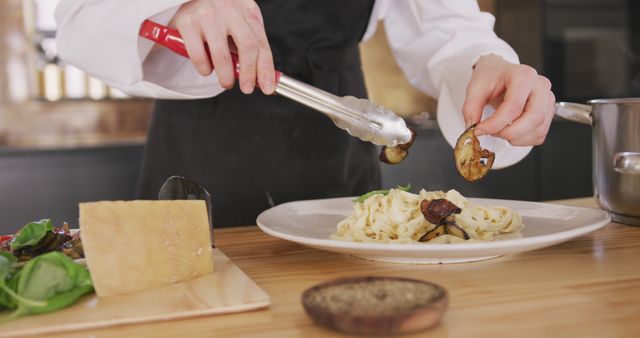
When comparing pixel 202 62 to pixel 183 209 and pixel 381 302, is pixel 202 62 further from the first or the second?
pixel 381 302

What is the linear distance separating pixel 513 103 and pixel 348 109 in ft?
0.87

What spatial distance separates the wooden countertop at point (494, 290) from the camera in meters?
0.62

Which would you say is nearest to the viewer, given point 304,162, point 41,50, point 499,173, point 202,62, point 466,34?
point 202,62

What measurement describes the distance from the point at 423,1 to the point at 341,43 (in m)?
0.20

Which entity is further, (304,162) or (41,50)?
(41,50)

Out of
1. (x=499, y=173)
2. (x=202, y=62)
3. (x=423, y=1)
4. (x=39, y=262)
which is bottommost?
(x=499, y=173)

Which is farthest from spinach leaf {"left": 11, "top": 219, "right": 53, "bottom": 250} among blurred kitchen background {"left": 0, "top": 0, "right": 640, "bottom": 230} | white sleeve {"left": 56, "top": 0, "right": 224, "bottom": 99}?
blurred kitchen background {"left": 0, "top": 0, "right": 640, "bottom": 230}

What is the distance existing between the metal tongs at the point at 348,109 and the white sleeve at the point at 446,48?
15.5 inches

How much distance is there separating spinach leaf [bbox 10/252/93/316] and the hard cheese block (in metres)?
0.02

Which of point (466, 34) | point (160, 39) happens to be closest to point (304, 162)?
point (466, 34)

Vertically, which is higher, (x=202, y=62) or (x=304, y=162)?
(x=202, y=62)

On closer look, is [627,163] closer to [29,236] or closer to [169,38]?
[169,38]

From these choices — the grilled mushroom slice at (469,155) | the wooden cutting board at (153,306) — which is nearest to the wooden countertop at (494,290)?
the wooden cutting board at (153,306)

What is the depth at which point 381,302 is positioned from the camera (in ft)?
1.94
